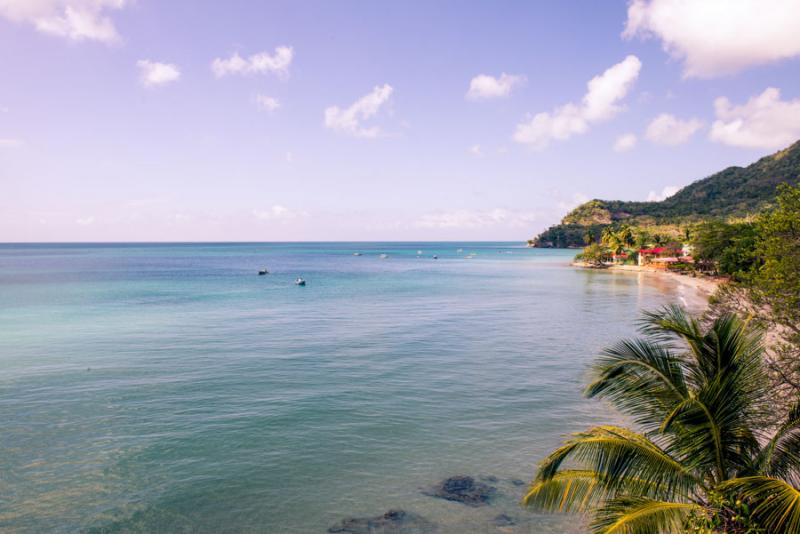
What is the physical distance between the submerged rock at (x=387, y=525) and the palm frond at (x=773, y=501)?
310 inches

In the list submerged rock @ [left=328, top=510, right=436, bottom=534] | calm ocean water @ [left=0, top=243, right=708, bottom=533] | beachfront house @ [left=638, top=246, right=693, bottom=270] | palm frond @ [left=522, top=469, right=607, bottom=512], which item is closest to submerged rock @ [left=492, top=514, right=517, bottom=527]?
calm ocean water @ [left=0, top=243, right=708, bottom=533]

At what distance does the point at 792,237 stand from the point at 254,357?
28555 millimetres

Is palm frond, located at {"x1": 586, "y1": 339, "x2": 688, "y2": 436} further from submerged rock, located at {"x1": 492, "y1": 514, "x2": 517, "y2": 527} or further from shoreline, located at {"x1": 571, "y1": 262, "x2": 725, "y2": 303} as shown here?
shoreline, located at {"x1": 571, "y1": 262, "x2": 725, "y2": 303}

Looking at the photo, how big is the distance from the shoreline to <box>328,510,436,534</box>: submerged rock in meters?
23.8

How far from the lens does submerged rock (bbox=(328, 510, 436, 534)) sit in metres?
13.1

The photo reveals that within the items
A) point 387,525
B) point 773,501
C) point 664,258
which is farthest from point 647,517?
point 664,258

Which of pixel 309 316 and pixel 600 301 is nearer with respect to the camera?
pixel 309 316

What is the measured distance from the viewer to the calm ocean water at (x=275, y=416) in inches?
567

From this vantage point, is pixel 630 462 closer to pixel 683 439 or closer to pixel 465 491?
pixel 683 439

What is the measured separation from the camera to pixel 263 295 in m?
71.1

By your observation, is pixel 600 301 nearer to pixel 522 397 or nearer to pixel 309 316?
pixel 309 316

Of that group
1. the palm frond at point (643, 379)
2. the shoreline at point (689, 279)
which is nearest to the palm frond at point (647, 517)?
the palm frond at point (643, 379)

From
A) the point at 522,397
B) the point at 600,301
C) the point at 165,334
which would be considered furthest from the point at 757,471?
the point at 600,301

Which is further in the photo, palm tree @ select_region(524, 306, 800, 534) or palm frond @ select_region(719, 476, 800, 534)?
palm tree @ select_region(524, 306, 800, 534)
